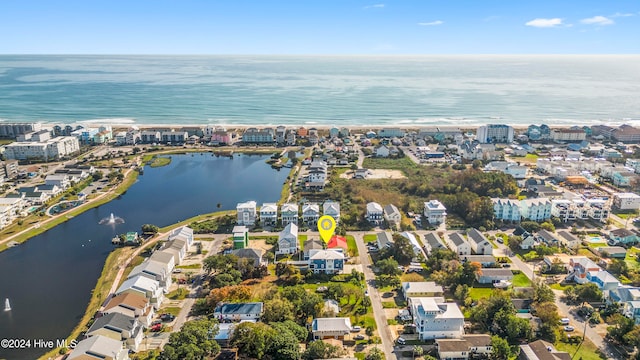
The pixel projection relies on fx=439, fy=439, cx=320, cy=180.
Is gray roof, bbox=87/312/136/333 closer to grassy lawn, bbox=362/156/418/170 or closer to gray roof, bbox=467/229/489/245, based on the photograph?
gray roof, bbox=467/229/489/245

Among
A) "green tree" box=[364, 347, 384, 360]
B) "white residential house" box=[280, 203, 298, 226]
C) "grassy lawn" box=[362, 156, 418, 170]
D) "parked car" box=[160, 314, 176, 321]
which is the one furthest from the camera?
"grassy lawn" box=[362, 156, 418, 170]

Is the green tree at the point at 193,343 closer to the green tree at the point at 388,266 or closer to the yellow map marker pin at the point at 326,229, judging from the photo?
the yellow map marker pin at the point at 326,229

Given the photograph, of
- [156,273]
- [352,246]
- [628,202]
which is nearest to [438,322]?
[352,246]

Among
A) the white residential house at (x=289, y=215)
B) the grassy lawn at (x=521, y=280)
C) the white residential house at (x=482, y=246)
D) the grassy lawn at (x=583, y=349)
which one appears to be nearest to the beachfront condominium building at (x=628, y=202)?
the white residential house at (x=482, y=246)

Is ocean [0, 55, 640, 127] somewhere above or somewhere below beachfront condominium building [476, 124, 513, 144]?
above

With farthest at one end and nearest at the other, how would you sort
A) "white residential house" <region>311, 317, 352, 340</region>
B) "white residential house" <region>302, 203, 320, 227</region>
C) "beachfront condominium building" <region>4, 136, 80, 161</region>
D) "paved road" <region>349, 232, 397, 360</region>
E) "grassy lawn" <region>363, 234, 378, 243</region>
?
1. "beachfront condominium building" <region>4, 136, 80, 161</region>
2. "white residential house" <region>302, 203, 320, 227</region>
3. "grassy lawn" <region>363, 234, 378, 243</region>
4. "white residential house" <region>311, 317, 352, 340</region>
5. "paved road" <region>349, 232, 397, 360</region>

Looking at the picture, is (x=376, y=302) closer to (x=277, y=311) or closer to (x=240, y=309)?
(x=277, y=311)

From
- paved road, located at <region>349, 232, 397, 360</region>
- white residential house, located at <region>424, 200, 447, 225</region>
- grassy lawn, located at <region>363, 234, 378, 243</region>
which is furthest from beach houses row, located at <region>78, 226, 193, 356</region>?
white residential house, located at <region>424, 200, 447, 225</region>

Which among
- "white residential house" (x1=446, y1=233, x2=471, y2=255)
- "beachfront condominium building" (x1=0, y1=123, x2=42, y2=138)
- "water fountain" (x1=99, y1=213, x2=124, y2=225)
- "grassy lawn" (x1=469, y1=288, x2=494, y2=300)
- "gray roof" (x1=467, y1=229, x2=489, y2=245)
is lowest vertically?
"grassy lawn" (x1=469, y1=288, x2=494, y2=300)
